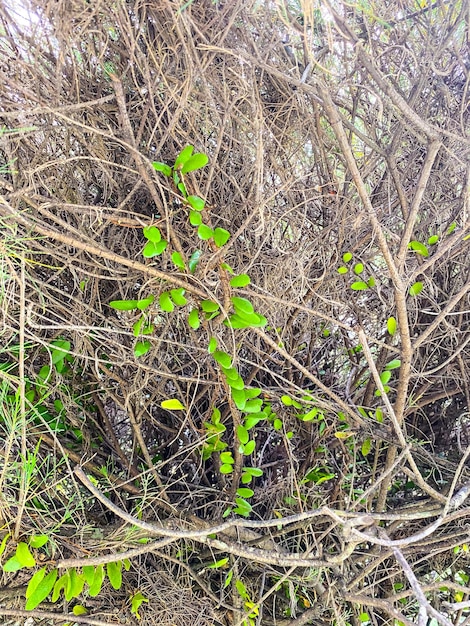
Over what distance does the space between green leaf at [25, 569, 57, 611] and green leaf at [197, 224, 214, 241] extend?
2.43 ft

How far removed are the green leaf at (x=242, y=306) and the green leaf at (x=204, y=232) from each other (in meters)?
0.13

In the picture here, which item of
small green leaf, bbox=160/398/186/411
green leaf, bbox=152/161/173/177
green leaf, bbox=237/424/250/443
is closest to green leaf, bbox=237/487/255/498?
green leaf, bbox=237/424/250/443

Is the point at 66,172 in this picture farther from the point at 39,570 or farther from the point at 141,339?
the point at 39,570

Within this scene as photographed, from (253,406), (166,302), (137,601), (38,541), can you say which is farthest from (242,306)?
(137,601)

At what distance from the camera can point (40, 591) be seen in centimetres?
97

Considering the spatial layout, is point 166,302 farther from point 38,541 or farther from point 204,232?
point 38,541

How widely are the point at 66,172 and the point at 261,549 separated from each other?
93 cm

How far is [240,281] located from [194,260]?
9 centimetres

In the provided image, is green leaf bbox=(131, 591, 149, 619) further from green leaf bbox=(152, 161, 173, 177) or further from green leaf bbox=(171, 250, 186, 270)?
green leaf bbox=(152, 161, 173, 177)

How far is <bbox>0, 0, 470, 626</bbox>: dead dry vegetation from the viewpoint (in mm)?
851

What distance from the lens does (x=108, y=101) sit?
0.90 m

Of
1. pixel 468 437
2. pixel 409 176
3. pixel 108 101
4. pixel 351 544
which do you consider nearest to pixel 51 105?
pixel 108 101

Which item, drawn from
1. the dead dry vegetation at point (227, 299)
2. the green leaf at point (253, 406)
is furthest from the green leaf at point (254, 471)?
the green leaf at point (253, 406)

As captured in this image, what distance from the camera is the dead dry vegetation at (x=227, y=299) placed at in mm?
851
